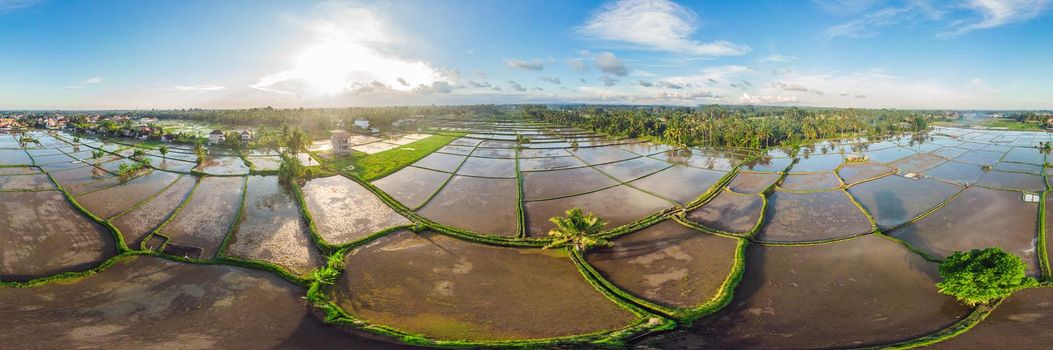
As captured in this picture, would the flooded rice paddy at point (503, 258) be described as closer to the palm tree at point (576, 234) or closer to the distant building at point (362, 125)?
the palm tree at point (576, 234)

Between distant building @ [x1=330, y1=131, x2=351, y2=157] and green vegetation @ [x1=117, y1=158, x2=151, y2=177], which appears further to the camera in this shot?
distant building @ [x1=330, y1=131, x2=351, y2=157]

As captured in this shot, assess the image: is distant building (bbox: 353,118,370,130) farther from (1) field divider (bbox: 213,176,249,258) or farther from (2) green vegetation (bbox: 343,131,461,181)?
(1) field divider (bbox: 213,176,249,258)

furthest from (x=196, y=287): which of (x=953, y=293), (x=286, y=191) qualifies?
(x=953, y=293)

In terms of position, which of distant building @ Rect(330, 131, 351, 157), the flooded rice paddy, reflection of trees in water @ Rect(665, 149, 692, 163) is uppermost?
distant building @ Rect(330, 131, 351, 157)

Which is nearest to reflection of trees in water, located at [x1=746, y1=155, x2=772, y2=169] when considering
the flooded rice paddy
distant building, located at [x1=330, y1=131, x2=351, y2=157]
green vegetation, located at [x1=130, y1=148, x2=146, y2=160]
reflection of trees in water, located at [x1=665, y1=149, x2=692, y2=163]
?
reflection of trees in water, located at [x1=665, y1=149, x2=692, y2=163]

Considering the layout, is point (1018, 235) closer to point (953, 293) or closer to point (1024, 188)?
point (953, 293)

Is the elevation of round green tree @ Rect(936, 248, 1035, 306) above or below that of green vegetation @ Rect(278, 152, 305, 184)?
below
